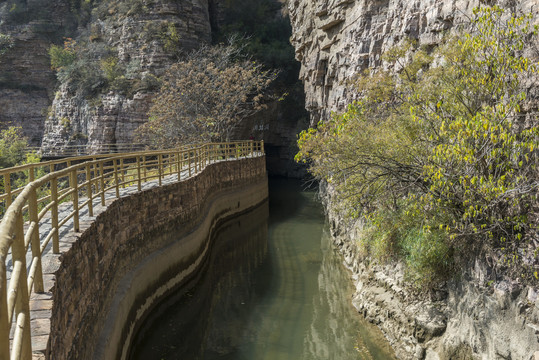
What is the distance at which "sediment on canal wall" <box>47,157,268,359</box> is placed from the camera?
585 centimetres

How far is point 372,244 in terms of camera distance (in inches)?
444

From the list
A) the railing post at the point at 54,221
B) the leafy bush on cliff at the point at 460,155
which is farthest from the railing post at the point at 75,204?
the leafy bush on cliff at the point at 460,155

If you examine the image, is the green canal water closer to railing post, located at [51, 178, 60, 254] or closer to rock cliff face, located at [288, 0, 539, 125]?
railing post, located at [51, 178, 60, 254]

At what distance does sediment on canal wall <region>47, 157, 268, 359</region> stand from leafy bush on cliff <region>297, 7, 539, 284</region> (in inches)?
196

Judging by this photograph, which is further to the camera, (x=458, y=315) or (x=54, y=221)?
(x=458, y=315)

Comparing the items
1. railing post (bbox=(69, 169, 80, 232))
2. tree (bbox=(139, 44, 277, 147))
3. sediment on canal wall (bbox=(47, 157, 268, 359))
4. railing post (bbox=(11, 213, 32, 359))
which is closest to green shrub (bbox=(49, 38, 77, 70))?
tree (bbox=(139, 44, 277, 147))

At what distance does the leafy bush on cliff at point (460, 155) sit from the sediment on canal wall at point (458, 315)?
0.38 meters

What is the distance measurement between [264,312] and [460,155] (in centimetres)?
683

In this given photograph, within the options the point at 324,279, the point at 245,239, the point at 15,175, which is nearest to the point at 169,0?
the point at 15,175

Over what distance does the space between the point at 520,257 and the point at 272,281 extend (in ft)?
27.6

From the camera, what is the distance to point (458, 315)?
25.9 ft

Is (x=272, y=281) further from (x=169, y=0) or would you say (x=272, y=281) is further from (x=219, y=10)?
(x=219, y=10)

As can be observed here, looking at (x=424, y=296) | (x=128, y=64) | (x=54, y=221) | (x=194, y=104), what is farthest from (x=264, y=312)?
(x=128, y=64)

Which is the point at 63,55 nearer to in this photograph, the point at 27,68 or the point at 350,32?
the point at 27,68
